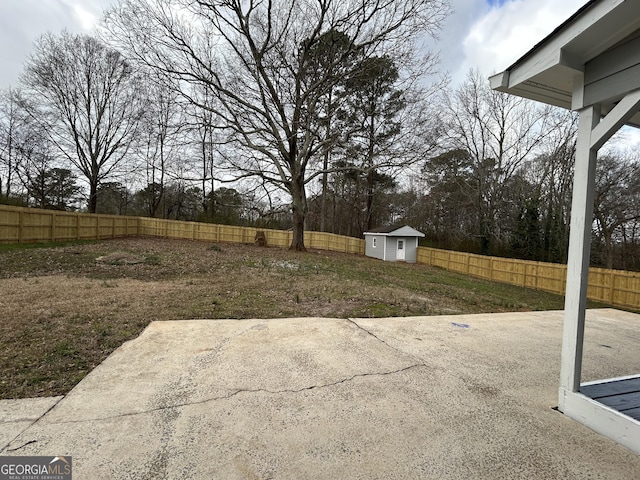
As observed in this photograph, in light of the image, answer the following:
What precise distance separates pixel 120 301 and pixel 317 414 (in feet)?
14.6

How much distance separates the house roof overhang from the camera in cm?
188

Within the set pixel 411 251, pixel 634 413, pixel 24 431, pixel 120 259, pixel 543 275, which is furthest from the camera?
pixel 411 251

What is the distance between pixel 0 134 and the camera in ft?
61.1

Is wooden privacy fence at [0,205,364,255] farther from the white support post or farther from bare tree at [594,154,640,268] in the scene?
the white support post

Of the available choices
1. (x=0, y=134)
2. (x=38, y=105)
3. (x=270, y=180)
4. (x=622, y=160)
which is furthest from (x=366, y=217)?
(x=0, y=134)

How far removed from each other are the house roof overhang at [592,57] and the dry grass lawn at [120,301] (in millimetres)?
3742

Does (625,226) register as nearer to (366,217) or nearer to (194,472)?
(366,217)

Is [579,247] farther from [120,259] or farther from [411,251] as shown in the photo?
[411,251]

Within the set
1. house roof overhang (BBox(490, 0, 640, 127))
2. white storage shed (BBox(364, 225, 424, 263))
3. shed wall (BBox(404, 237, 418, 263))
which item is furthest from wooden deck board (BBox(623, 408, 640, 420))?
shed wall (BBox(404, 237, 418, 263))

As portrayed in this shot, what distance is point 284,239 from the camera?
22203 millimetres

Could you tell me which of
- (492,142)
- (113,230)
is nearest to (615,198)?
(492,142)

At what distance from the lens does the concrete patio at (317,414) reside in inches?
65.2

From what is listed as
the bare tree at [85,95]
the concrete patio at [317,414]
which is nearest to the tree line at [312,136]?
the bare tree at [85,95]

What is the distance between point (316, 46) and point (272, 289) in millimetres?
12628
